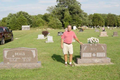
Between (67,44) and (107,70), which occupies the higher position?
(67,44)

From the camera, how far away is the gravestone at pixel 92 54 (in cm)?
724

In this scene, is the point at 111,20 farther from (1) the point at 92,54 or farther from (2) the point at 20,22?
(1) the point at 92,54

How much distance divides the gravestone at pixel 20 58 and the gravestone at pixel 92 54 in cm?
223

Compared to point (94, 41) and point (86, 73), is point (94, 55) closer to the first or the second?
point (94, 41)

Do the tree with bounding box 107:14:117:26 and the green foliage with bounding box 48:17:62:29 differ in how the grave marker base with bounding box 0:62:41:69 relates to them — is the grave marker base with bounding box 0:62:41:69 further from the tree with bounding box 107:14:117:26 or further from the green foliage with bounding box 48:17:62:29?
the tree with bounding box 107:14:117:26

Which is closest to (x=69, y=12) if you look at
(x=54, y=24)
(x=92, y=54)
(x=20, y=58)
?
(x=54, y=24)

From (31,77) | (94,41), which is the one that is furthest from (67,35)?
(31,77)

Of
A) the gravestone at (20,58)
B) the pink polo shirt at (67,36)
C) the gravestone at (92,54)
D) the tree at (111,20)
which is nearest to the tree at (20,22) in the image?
the tree at (111,20)

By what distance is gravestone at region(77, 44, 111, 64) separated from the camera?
7.24m

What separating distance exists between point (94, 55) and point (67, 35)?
181 centimetres

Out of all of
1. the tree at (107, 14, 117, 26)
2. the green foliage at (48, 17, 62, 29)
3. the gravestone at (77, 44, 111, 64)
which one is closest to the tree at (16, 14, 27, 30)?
the green foliage at (48, 17, 62, 29)

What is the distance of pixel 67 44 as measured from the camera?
686cm

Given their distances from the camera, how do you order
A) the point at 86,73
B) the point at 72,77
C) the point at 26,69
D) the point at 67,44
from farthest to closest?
1. the point at 67,44
2. the point at 26,69
3. the point at 86,73
4. the point at 72,77

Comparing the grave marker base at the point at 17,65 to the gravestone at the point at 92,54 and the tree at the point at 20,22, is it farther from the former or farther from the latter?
the tree at the point at 20,22
